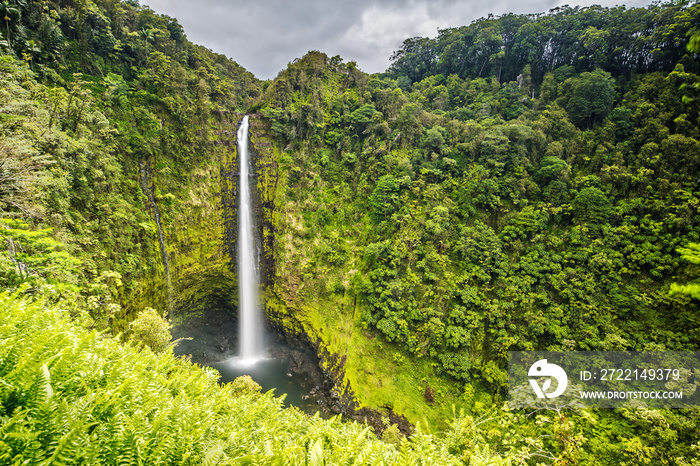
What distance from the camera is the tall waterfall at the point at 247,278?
1941 cm

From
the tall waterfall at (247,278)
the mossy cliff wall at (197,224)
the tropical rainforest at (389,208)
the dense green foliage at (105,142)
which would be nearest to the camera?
the dense green foliage at (105,142)

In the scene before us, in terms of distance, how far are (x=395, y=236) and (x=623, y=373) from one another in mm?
13153

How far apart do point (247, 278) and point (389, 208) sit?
12.3 m

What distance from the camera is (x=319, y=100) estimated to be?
23.2 metres

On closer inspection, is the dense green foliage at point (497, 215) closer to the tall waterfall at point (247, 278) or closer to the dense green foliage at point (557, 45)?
the dense green foliage at point (557, 45)

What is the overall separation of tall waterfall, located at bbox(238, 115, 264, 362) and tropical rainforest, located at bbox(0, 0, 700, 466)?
0.83 meters

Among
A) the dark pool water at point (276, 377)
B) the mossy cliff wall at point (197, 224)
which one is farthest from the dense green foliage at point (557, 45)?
the dark pool water at point (276, 377)

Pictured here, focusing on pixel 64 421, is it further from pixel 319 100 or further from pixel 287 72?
pixel 287 72

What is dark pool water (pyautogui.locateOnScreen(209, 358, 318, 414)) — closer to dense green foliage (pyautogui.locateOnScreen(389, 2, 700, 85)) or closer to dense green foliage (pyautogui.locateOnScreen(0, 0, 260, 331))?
dense green foliage (pyautogui.locateOnScreen(0, 0, 260, 331))

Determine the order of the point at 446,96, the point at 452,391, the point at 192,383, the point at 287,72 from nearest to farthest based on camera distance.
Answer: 1. the point at 192,383
2. the point at 452,391
3. the point at 287,72
4. the point at 446,96

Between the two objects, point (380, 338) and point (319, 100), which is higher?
point (319, 100)

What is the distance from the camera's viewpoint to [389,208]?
1994cm

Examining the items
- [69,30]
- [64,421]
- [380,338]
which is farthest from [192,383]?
[69,30]

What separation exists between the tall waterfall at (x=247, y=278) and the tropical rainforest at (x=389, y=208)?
0.83m
